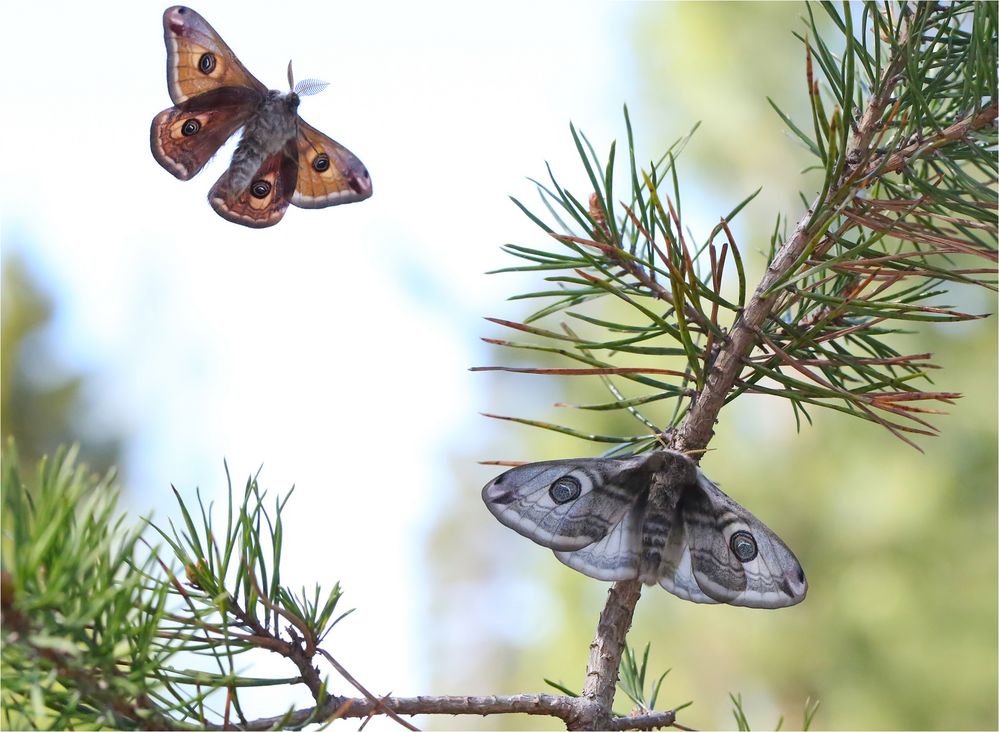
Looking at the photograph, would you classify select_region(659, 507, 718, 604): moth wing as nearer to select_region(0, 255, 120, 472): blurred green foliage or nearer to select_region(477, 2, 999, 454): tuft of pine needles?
select_region(477, 2, 999, 454): tuft of pine needles

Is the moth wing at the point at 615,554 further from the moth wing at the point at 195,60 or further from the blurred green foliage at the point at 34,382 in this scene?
the blurred green foliage at the point at 34,382

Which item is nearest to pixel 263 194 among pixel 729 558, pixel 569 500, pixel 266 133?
pixel 266 133

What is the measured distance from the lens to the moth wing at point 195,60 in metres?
0.67

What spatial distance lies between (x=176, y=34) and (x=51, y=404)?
473cm

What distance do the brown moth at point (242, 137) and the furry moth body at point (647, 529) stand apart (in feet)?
0.91

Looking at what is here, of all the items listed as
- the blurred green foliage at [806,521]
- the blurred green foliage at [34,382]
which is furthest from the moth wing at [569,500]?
the blurred green foliage at [34,382]

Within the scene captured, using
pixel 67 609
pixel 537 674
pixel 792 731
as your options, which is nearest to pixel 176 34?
pixel 67 609

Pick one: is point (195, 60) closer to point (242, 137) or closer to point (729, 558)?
point (242, 137)

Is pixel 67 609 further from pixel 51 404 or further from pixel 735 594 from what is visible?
pixel 51 404

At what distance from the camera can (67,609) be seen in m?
0.40

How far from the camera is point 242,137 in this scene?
0.70m

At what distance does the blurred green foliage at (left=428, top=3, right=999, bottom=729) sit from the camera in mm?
3799

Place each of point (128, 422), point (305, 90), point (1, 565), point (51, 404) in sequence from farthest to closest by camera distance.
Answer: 1. point (128, 422)
2. point (51, 404)
3. point (305, 90)
4. point (1, 565)

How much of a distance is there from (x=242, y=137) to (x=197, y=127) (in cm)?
4
